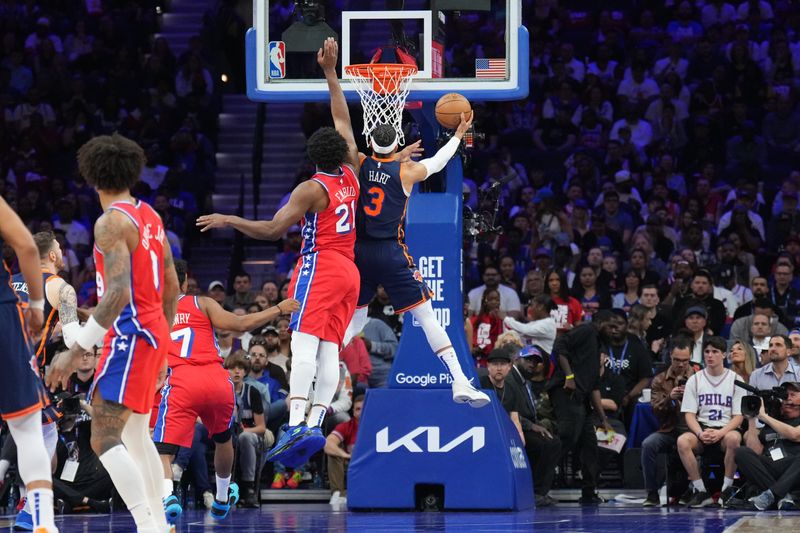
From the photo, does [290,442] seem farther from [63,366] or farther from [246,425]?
[246,425]

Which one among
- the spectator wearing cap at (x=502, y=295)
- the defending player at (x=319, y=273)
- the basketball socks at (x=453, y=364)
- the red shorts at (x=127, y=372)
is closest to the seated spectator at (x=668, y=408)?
the spectator wearing cap at (x=502, y=295)

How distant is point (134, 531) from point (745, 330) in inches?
303

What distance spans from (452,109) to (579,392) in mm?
4368

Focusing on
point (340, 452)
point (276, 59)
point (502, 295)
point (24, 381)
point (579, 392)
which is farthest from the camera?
point (502, 295)

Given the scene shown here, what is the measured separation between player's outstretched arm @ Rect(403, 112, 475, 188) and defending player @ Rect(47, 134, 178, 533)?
355cm

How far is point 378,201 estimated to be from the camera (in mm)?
11070

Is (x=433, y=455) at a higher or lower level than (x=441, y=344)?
lower

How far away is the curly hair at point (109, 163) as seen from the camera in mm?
7793

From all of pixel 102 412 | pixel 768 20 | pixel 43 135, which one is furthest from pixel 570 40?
pixel 102 412

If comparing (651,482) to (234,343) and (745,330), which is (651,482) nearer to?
(745,330)

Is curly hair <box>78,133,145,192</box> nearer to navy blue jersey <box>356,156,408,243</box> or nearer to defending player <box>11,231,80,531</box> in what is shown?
defending player <box>11,231,80,531</box>

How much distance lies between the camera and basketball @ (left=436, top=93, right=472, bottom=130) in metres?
11.7

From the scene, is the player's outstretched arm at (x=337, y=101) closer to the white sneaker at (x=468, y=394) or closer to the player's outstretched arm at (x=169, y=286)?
the white sneaker at (x=468, y=394)

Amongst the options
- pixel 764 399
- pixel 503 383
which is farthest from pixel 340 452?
pixel 764 399
